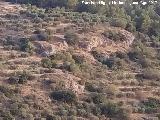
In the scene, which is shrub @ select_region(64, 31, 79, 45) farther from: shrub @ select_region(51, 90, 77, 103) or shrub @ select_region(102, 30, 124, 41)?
shrub @ select_region(51, 90, 77, 103)

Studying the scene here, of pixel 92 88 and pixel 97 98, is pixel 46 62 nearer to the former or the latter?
pixel 92 88

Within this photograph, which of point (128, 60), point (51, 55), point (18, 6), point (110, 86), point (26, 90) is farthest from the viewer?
point (18, 6)

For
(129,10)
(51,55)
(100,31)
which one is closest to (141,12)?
(129,10)

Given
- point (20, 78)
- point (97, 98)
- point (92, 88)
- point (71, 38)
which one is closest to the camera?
point (20, 78)

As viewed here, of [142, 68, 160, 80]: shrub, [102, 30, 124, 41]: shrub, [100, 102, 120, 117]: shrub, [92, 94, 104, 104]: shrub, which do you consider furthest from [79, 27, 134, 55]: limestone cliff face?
[100, 102, 120, 117]: shrub

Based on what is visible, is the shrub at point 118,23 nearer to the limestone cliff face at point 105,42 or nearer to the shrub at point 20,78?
the limestone cliff face at point 105,42

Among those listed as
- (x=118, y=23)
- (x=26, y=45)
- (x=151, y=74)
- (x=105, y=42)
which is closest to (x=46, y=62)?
(x=26, y=45)

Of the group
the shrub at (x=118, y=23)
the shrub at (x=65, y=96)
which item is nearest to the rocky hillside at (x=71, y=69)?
the shrub at (x=65, y=96)

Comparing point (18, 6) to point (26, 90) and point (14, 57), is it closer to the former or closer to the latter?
point (14, 57)
